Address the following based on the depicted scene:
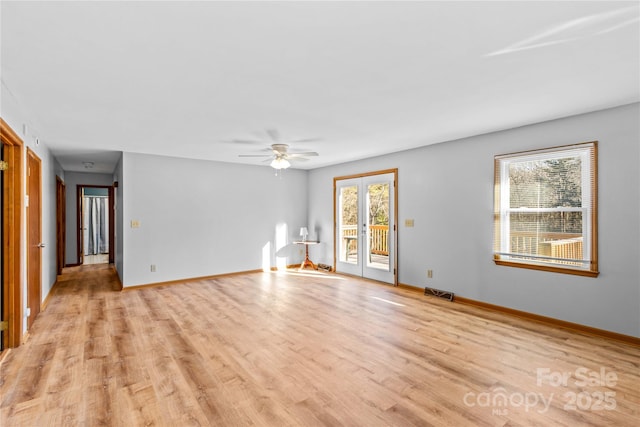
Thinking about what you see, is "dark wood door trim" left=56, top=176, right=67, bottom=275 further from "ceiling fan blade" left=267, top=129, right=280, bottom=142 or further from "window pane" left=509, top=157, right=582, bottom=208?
"window pane" left=509, top=157, right=582, bottom=208

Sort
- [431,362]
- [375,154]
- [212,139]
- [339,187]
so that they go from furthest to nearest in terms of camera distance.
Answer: [339,187] < [375,154] < [212,139] < [431,362]

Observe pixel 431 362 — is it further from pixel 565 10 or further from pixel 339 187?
pixel 339 187

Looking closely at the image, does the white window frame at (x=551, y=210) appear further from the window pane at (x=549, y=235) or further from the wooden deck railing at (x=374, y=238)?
the wooden deck railing at (x=374, y=238)

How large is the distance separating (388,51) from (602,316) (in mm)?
3612

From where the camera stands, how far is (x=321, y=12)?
175 centimetres

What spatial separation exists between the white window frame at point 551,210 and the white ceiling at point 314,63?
461 mm

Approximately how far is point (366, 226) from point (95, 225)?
868 cm

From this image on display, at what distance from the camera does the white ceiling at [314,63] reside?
1.77 metres

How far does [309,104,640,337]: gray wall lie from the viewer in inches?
129

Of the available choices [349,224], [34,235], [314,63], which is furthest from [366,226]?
[34,235]

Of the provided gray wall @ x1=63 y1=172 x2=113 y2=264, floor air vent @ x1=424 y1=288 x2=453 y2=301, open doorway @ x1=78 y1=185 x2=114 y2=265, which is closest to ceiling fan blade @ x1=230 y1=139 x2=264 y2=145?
floor air vent @ x1=424 y1=288 x2=453 y2=301

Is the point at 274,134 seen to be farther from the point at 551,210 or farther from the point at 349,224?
the point at 551,210

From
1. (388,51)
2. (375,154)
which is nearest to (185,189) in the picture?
(375,154)

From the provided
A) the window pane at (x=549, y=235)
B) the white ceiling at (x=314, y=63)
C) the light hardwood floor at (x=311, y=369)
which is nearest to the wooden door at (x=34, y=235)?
the light hardwood floor at (x=311, y=369)
